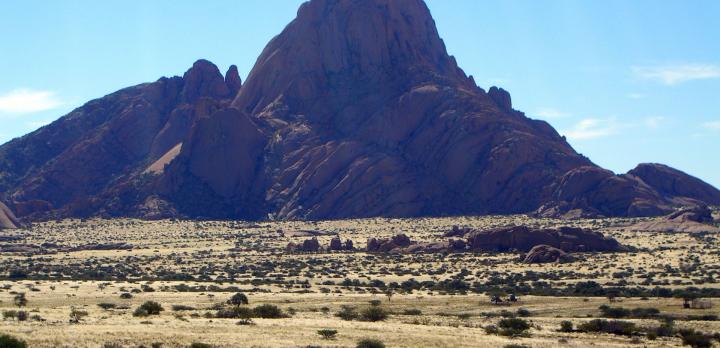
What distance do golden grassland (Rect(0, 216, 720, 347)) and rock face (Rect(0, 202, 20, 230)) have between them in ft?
37.4

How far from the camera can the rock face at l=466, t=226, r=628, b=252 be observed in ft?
323

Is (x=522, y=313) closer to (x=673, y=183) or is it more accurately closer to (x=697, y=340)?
(x=697, y=340)

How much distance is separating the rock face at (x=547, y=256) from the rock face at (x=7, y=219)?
93.9m

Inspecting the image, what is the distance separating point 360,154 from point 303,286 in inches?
4048

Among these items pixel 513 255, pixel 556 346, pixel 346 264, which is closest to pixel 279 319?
pixel 556 346

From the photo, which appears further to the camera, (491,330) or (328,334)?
(491,330)

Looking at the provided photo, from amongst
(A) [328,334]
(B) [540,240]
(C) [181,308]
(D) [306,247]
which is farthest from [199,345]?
(D) [306,247]

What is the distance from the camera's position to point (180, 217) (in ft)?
547

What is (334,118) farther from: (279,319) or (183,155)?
(279,319)

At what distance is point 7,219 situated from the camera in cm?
15638

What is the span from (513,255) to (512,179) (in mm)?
70745

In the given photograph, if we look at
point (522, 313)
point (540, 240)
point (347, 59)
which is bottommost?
point (522, 313)

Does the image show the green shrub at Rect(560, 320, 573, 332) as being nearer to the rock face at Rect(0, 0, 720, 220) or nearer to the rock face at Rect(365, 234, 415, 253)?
the rock face at Rect(365, 234, 415, 253)

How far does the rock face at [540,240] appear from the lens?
98.4m
